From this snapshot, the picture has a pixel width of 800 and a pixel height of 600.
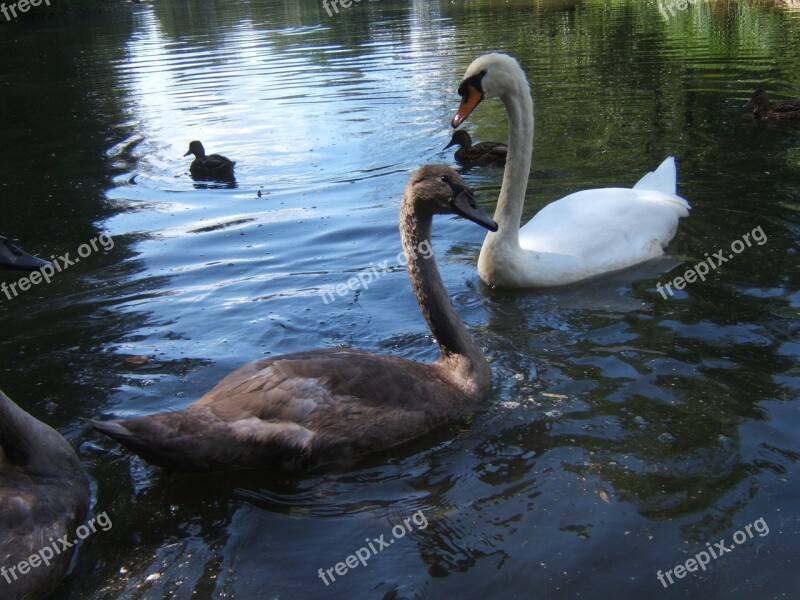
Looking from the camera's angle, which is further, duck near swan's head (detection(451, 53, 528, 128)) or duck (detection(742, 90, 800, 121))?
duck (detection(742, 90, 800, 121))

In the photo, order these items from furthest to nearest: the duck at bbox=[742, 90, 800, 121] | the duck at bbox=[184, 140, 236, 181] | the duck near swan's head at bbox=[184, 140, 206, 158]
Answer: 1. the duck near swan's head at bbox=[184, 140, 206, 158]
2. the duck at bbox=[742, 90, 800, 121]
3. the duck at bbox=[184, 140, 236, 181]

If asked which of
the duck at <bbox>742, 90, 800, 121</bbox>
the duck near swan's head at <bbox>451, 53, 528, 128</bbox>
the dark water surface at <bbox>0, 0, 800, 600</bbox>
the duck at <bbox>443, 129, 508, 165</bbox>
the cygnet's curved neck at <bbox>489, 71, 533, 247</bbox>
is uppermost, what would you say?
the duck near swan's head at <bbox>451, 53, 528, 128</bbox>

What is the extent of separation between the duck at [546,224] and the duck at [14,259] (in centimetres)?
394

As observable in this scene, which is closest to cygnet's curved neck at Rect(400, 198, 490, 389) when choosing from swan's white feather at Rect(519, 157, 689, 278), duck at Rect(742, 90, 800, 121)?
swan's white feather at Rect(519, 157, 689, 278)

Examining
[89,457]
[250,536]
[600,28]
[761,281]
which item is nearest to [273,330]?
Answer: [89,457]

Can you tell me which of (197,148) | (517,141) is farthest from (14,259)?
(197,148)

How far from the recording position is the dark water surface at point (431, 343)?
13.6 ft

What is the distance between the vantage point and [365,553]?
13.8ft

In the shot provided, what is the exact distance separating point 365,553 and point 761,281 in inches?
175

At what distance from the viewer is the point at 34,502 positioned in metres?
4.32

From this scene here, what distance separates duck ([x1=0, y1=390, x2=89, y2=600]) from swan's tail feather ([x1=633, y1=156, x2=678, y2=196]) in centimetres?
624

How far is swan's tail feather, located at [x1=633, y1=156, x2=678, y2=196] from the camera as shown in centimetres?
878

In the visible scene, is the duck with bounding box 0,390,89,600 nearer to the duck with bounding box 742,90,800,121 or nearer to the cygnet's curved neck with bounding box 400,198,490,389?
the cygnet's curved neck with bounding box 400,198,490,389

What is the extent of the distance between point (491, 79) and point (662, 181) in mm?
2235
